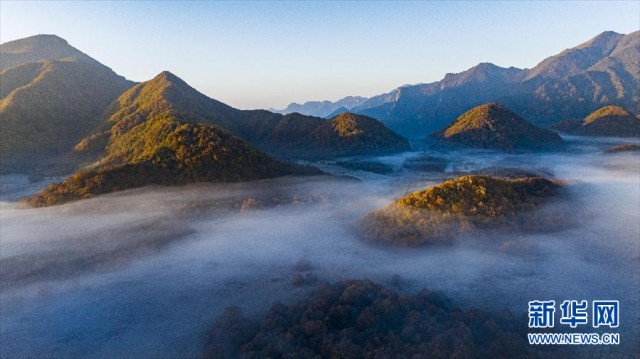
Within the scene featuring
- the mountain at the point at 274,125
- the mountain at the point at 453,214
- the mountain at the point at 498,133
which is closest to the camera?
the mountain at the point at 453,214

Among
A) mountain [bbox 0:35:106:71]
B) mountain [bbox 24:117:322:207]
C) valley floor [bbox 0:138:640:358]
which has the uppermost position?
mountain [bbox 0:35:106:71]

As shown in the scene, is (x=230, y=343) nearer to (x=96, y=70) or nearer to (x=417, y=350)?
(x=417, y=350)

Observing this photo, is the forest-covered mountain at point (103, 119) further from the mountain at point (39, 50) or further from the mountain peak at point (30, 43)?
the mountain peak at point (30, 43)

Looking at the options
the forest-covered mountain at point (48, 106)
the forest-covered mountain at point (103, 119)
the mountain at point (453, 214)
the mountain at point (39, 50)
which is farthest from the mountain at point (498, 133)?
the mountain at point (39, 50)

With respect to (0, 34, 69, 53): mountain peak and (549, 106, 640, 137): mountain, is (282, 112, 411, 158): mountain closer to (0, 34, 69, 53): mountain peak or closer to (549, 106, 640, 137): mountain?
(549, 106, 640, 137): mountain

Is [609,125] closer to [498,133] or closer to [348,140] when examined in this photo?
[498,133]

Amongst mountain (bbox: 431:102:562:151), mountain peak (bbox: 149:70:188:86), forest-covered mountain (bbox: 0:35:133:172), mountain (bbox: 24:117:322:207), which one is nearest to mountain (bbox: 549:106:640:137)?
mountain (bbox: 431:102:562:151)

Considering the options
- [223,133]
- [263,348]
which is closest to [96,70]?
[223,133]
